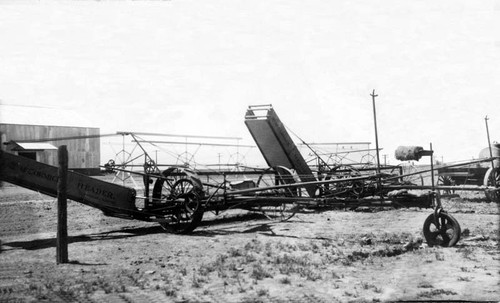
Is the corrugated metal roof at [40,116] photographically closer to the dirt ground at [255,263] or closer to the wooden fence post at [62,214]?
the dirt ground at [255,263]

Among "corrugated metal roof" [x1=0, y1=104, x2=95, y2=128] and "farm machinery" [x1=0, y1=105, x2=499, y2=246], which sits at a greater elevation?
"corrugated metal roof" [x1=0, y1=104, x2=95, y2=128]

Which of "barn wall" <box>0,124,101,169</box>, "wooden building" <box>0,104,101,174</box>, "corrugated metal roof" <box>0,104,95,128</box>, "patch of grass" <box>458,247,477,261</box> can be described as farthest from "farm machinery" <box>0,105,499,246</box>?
"corrugated metal roof" <box>0,104,95,128</box>

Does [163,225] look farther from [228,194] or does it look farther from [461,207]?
[461,207]

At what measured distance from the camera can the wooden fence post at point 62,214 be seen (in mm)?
8109

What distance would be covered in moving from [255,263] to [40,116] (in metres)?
34.3

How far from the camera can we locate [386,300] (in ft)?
18.0

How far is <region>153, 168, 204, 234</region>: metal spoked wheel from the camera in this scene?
11328 mm

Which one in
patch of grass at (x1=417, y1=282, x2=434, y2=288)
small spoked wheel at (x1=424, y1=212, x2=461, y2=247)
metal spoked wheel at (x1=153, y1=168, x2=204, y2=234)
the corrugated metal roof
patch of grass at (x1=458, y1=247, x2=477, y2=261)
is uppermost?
the corrugated metal roof

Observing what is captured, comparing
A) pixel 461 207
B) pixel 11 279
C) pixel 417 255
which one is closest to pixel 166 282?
pixel 11 279

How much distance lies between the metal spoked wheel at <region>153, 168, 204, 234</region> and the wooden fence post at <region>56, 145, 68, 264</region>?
3460 millimetres

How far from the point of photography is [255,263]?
7.84 meters

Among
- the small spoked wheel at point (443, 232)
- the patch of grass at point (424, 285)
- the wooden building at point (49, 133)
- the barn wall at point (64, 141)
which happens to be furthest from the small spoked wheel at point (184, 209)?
the barn wall at point (64, 141)

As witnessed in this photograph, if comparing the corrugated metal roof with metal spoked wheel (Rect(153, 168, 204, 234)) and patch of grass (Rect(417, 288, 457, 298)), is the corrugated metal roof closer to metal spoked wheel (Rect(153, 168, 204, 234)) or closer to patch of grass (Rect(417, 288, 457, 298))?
metal spoked wheel (Rect(153, 168, 204, 234))

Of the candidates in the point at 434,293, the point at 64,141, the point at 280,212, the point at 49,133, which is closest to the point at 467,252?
the point at 434,293
